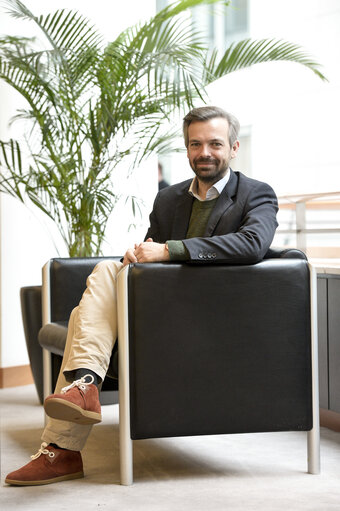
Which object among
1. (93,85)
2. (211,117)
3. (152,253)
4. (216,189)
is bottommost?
(152,253)

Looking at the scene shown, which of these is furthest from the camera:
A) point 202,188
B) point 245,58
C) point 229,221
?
point 245,58

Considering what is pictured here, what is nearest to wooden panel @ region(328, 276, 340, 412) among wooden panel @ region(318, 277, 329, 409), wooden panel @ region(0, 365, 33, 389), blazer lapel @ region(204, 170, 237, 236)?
wooden panel @ region(318, 277, 329, 409)

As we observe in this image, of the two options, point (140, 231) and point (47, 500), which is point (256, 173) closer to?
point (140, 231)

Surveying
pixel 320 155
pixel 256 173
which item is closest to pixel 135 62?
pixel 320 155

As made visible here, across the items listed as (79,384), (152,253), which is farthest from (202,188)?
(79,384)

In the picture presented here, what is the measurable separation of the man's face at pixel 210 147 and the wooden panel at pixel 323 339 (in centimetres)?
68

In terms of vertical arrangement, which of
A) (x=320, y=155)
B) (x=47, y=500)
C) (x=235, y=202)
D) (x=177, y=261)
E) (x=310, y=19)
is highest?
(x=310, y=19)

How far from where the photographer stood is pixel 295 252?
2.67 metres

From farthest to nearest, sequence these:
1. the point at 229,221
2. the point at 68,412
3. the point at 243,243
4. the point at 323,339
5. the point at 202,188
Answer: the point at 323,339 < the point at 202,188 < the point at 229,221 < the point at 243,243 < the point at 68,412

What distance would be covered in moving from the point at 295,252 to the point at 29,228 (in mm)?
2202

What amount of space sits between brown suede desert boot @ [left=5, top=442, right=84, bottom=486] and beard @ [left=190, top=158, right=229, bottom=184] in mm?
1138

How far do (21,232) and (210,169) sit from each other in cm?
192

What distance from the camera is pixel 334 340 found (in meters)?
3.00

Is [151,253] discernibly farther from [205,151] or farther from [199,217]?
[205,151]
